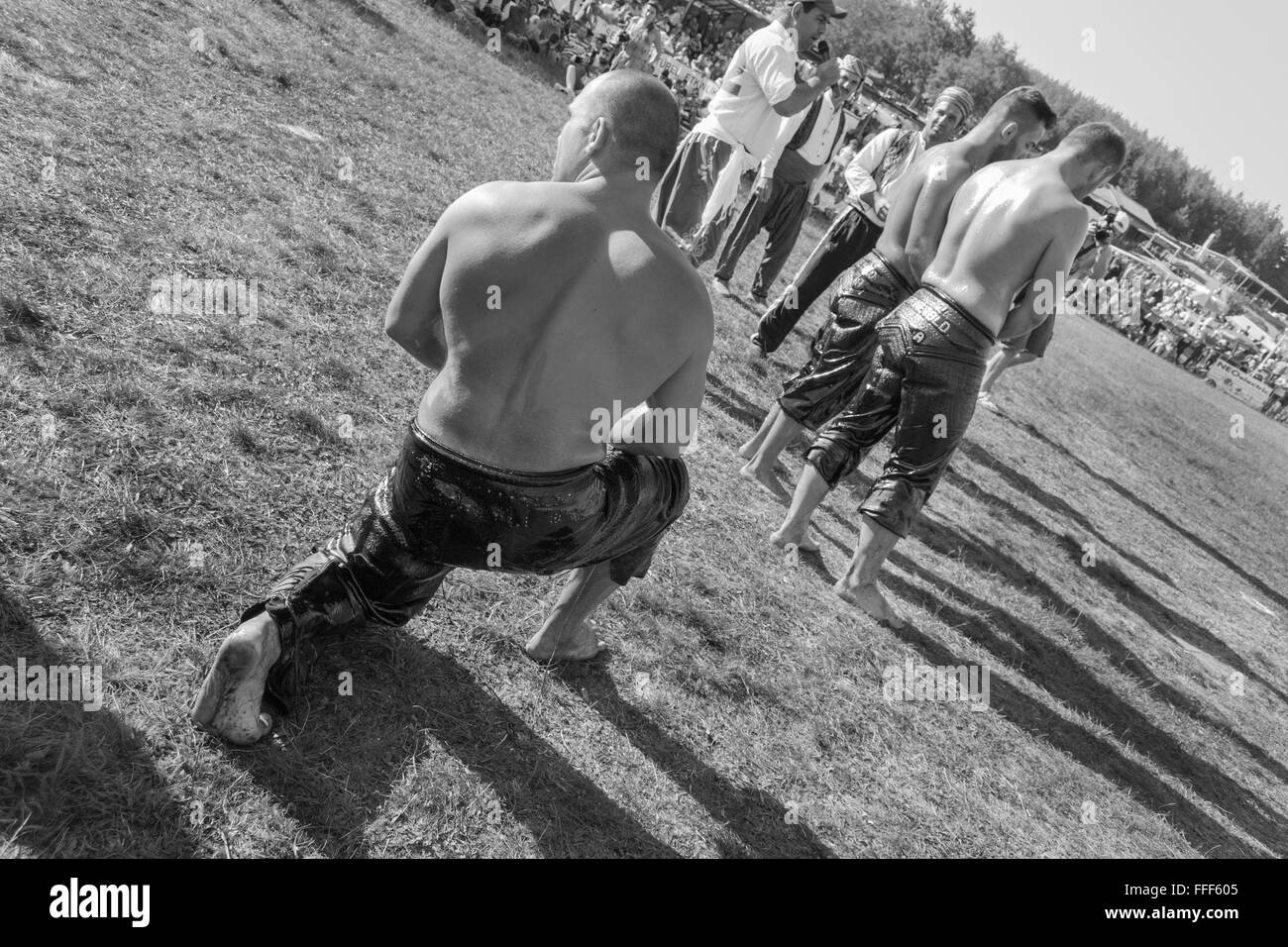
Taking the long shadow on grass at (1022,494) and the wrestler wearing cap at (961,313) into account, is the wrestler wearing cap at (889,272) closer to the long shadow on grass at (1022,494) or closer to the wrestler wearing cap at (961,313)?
the wrestler wearing cap at (961,313)

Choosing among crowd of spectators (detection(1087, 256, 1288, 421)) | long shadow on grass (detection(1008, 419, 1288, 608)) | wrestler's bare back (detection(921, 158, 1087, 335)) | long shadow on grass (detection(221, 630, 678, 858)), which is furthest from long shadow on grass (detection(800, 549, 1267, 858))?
crowd of spectators (detection(1087, 256, 1288, 421))

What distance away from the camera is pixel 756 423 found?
5500 mm

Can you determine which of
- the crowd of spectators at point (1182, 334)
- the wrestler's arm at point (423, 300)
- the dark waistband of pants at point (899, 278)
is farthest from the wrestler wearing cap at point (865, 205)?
the crowd of spectators at point (1182, 334)

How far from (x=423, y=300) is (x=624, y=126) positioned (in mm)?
668

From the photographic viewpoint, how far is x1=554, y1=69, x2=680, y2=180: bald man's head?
2041 mm

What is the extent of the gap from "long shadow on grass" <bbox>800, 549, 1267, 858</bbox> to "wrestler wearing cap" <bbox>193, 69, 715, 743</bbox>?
7.87ft

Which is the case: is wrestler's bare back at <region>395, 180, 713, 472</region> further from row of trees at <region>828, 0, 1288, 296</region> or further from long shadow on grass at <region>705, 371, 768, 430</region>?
row of trees at <region>828, 0, 1288, 296</region>

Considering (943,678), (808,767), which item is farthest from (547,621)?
(943,678)

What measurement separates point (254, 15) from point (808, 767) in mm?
9721

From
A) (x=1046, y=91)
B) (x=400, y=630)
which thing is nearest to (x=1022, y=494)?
(x=400, y=630)

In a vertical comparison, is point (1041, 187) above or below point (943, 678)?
above
